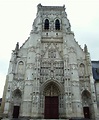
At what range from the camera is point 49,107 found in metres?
21.7

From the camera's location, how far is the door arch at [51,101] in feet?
69.5

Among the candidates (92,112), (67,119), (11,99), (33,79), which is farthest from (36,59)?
(92,112)

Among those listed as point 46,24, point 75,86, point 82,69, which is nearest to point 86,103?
point 75,86

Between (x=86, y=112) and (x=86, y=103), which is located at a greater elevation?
(x=86, y=103)

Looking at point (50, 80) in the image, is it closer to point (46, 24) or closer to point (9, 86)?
point (9, 86)

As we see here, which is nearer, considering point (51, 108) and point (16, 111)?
point (16, 111)

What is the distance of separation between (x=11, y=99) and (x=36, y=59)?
789cm

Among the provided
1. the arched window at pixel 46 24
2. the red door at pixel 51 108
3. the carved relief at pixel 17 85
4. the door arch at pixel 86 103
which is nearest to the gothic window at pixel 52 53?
the arched window at pixel 46 24

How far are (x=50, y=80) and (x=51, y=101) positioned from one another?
3435mm

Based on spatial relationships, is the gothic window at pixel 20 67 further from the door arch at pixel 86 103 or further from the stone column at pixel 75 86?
the door arch at pixel 86 103

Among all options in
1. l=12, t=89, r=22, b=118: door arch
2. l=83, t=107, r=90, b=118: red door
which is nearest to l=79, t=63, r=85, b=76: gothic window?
l=83, t=107, r=90, b=118: red door

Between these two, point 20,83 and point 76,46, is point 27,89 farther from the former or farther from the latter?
point 76,46

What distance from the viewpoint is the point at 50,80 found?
22.7 meters

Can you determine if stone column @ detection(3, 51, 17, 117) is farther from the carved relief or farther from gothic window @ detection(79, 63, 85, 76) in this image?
gothic window @ detection(79, 63, 85, 76)
